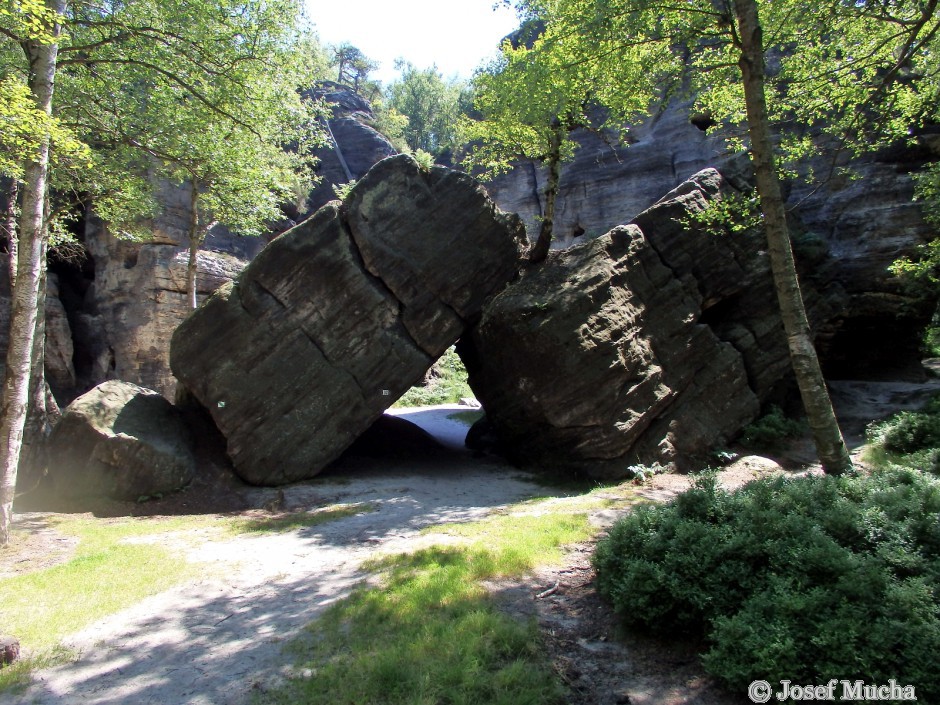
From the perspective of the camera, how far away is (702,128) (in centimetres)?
2898

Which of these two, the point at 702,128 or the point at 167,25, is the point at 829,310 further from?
the point at 167,25

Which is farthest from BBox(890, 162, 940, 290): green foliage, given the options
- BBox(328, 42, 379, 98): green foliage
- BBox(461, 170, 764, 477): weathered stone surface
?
BBox(328, 42, 379, 98): green foliage

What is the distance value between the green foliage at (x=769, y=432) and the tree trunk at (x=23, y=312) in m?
17.3

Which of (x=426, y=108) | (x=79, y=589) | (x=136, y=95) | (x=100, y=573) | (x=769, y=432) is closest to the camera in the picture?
(x=79, y=589)

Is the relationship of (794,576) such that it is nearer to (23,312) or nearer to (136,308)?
(23,312)

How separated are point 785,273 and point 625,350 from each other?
22.0ft

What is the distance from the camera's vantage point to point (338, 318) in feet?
48.4

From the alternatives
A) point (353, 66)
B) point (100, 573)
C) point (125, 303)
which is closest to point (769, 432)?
point (100, 573)

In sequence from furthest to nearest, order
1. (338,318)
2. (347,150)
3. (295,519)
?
(347,150), (338,318), (295,519)

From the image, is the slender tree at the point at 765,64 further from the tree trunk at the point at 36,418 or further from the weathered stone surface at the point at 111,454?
the tree trunk at the point at 36,418

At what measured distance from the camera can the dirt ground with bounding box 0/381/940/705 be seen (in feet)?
16.7

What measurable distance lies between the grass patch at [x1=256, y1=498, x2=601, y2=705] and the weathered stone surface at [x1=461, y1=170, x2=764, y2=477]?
6.97 metres

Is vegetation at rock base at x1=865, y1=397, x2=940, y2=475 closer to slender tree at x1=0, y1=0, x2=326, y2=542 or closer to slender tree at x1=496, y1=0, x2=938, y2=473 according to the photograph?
slender tree at x1=496, y1=0, x2=938, y2=473

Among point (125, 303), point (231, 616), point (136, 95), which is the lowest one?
point (231, 616)
